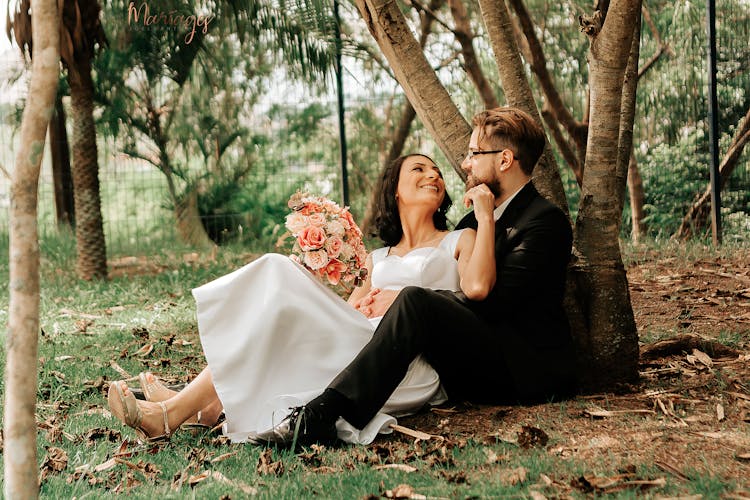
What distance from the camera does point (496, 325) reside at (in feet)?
13.6

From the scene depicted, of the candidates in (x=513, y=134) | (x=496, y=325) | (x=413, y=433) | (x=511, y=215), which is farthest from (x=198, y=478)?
(x=513, y=134)

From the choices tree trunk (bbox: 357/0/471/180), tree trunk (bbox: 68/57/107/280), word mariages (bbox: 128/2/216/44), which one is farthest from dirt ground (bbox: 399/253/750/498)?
word mariages (bbox: 128/2/216/44)

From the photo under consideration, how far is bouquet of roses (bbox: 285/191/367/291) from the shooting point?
167 inches

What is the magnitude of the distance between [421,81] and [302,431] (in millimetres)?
2142

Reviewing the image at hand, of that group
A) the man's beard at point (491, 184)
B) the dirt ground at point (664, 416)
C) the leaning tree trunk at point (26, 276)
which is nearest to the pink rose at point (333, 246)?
the man's beard at point (491, 184)

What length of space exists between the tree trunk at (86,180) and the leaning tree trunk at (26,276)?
24.9 ft

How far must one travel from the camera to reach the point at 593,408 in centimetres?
405

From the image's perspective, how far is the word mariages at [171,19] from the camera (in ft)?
32.9

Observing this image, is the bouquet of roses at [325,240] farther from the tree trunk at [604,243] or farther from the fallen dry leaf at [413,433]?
the tree trunk at [604,243]

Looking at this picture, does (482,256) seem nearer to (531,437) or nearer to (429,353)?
(429,353)

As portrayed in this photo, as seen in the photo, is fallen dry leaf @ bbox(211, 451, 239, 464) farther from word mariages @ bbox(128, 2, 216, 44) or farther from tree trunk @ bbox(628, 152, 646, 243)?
tree trunk @ bbox(628, 152, 646, 243)

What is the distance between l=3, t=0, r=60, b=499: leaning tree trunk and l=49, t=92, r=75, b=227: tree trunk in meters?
10.0

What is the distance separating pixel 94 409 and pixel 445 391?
1928mm

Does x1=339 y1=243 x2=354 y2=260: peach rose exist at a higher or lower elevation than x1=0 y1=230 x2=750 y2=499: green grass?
higher
